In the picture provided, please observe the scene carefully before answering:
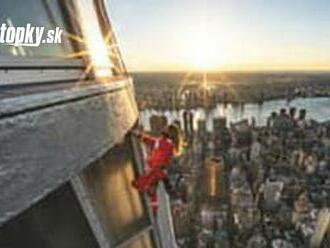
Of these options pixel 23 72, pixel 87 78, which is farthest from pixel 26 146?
pixel 87 78

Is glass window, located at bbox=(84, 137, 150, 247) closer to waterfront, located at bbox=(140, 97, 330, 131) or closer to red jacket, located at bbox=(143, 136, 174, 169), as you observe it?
red jacket, located at bbox=(143, 136, 174, 169)

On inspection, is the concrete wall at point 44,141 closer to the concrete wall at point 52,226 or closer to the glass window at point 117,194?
the concrete wall at point 52,226

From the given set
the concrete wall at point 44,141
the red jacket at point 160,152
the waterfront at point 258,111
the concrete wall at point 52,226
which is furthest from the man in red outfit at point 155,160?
the waterfront at point 258,111

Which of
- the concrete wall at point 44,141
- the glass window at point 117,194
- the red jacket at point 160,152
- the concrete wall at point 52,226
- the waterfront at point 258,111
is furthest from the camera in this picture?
the waterfront at point 258,111

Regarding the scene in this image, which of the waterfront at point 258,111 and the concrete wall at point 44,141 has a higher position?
the concrete wall at point 44,141

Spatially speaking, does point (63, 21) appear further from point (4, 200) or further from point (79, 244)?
point (4, 200)

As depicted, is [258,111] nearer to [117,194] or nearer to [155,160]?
[155,160]

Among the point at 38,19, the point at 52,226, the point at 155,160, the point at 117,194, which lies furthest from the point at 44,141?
the point at 155,160

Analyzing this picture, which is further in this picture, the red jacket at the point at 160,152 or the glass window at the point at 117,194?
the red jacket at the point at 160,152
